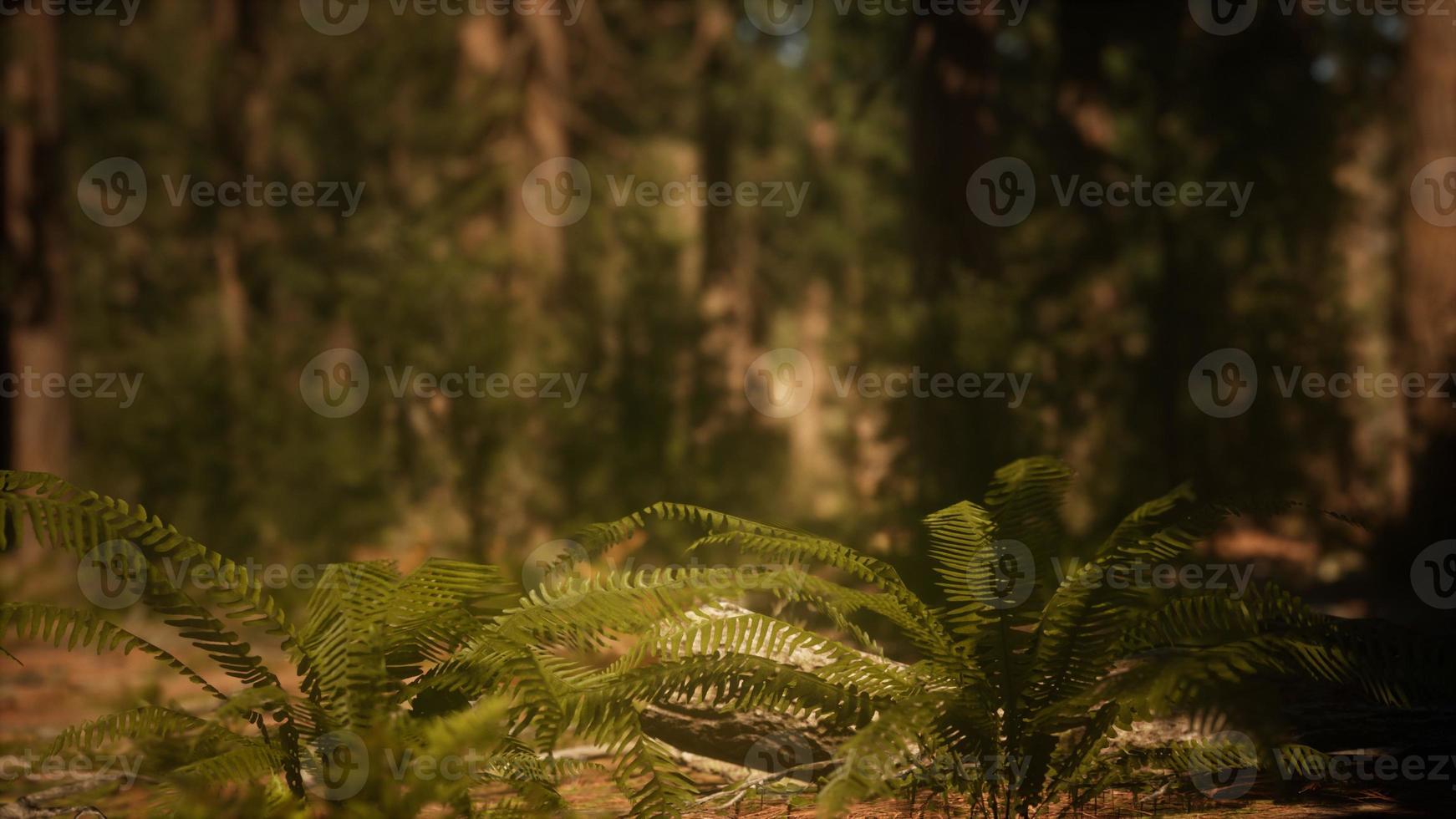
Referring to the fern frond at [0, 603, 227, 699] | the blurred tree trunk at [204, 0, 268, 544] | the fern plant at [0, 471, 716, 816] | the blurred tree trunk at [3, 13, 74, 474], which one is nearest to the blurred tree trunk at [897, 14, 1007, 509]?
the fern plant at [0, 471, 716, 816]

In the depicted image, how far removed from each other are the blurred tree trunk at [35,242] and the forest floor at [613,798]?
157 inches

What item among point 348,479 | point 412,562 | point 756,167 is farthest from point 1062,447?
point 756,167

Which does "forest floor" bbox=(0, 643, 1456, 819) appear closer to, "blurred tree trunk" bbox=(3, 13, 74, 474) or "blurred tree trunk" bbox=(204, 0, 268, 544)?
"blurred tree trunk" bbox=(3, 13, 74, 474)

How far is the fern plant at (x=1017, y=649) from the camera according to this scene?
3477mm

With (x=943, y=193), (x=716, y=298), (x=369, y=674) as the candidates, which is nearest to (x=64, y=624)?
(x=369, y=674)

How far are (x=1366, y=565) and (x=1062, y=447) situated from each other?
9.00 feet

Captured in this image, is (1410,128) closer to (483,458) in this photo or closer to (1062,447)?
(1062,447)

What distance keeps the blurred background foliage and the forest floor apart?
7.21 feet

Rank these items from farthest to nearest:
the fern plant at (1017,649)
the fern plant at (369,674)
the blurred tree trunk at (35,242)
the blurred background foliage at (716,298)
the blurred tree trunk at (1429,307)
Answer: the blurred tree trunk at (35,242), the blurred background foliage at (716,298), the blurred tree trunk at (1429,307), the fern plant at (1017,649), the fern plant at (369,674)

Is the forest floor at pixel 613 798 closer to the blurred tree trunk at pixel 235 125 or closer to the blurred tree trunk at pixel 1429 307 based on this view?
the blurred tree trunk at pixel 1429 307

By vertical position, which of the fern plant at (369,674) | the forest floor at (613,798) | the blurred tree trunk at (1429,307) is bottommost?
the forest floor at (613,798)

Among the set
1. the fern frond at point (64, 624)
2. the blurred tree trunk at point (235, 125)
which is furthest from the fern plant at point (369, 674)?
the blurred tree trunk at point (235, 125)

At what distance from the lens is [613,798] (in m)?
4.33

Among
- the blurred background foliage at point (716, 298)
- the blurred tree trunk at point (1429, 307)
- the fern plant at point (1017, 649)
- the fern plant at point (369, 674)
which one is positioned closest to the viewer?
the fern plant at point (369, 674)
